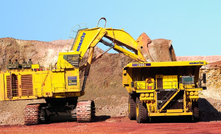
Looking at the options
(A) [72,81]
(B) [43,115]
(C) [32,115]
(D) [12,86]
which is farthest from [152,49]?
(D) [12,86]

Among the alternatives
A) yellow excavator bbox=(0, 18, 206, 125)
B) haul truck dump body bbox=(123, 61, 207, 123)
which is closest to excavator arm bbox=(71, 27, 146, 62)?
yellow excavator bbox=(0, 18, 206, 125)

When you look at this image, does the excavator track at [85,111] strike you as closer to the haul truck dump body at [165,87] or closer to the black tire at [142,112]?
the haul truck dump body at [165,87]

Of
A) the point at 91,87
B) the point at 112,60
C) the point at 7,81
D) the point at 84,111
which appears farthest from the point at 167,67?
the point at 112,60

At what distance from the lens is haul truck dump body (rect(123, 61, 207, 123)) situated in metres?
19.3

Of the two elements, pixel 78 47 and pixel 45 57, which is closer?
pixel 78 47

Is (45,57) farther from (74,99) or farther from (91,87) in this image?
(74,99)

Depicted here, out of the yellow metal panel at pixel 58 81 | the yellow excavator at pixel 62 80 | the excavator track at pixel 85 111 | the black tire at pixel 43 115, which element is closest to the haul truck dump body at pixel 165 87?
the yellow excavator at pixel 62 80

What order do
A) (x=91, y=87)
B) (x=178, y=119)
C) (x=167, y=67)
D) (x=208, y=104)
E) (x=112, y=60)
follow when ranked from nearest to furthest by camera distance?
(x=167, y=67), (x=178, y=119), (x=208, y=104), (x=91, y=87), (x=112, y=60)

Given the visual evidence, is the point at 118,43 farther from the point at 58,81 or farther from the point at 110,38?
the point at 58,81

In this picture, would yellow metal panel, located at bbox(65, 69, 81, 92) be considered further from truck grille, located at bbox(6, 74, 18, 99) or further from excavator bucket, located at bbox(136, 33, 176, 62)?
excavator bucket, located at bbox(136, 33, 176, 62)

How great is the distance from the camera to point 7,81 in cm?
2189

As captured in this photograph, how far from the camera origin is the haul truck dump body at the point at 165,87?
19.3 meters

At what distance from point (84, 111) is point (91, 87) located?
24.0m

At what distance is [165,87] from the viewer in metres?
20.0
